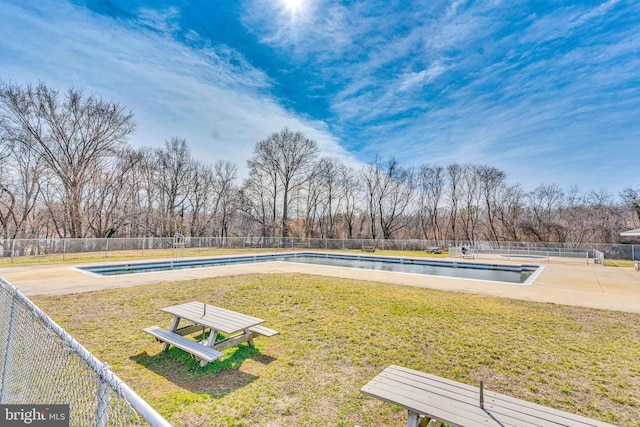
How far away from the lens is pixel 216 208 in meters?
32.6

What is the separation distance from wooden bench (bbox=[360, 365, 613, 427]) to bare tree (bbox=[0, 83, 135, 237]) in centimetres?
2666

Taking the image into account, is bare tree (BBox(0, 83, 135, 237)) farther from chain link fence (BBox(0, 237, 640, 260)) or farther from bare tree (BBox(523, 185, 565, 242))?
bare tree (BBox(523, 185, 565, 242))

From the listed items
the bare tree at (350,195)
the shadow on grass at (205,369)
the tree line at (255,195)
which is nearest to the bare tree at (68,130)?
the tree line at (255,195)

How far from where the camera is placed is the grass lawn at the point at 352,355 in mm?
2707

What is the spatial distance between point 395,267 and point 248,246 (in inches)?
554

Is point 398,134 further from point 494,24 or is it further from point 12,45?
point 12,45

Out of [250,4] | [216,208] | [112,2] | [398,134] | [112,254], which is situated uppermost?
[398,134]

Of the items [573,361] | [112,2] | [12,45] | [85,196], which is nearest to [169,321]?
[573,361]

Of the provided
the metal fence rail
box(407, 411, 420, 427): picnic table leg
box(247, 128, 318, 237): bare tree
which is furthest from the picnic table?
box(247, 128, 318, 237): bare tree

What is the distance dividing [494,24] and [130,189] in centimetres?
3076

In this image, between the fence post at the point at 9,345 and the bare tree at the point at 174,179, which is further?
the bare tree at the point at 174,179

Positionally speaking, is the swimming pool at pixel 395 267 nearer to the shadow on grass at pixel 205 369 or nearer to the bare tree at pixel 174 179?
the shadow on grass at pixel 205 369

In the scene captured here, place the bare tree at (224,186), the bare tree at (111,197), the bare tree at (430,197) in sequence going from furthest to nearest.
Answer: the bare tree at (224,186), the bare tree at (430,197), the bare tree at (111,197)

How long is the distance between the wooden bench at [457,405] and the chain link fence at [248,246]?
63.3ft
